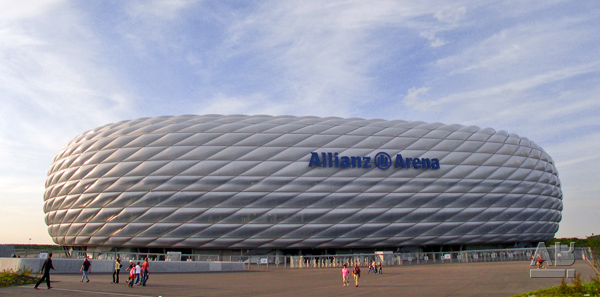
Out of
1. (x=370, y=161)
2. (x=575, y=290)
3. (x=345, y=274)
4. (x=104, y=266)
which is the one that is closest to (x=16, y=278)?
(x=104, y=266)

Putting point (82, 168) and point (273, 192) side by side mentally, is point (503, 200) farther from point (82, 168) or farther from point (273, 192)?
point (82, 168)

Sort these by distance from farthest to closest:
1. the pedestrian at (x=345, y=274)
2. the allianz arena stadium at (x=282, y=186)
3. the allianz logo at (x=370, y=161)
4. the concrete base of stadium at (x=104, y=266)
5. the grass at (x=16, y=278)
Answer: the allianz logo at (x=370, y=161)
the allianz arena stadium at (x=282, y=186)
the concrete base of stadium at (x=104, y=266)
the pedestrian at (x=345, y=274)
the grass at (x=16, y=278)

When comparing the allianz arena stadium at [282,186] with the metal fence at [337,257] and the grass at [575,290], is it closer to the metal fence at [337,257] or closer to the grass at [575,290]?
the metal fence at [337,257]

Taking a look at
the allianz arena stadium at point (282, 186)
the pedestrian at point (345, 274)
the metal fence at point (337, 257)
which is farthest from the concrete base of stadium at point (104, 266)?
the pedestrian at point (345, 274)

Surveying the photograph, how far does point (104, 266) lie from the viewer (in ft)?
81.9

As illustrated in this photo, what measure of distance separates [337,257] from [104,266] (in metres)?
18.2

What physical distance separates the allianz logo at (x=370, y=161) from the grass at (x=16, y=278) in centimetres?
2370

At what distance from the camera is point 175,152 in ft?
123

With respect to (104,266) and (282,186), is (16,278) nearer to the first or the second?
(104,266)

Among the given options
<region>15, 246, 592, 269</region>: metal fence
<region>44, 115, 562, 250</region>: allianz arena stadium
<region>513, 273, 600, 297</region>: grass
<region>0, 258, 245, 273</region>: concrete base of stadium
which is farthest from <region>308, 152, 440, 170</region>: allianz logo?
<region>513, 273, 600, 297</region>: grass

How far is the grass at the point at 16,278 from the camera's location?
16.5 m

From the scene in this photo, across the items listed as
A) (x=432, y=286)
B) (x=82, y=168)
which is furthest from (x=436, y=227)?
(x=82, y=168)

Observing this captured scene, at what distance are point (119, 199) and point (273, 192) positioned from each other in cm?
1301

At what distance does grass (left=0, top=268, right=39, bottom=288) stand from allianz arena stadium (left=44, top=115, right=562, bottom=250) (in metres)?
18.0
